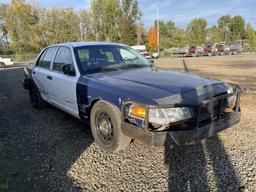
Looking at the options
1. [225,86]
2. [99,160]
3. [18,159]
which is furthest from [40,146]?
[225,86]

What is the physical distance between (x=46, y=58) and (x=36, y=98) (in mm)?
1215

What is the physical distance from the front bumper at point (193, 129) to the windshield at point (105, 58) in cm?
147

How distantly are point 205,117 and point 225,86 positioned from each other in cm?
76

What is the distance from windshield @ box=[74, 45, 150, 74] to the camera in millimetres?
4875

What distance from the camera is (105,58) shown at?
5188 mm

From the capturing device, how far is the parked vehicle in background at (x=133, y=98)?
3.42 m

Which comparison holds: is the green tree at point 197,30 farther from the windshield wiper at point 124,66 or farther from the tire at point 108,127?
the tire at point 108,127

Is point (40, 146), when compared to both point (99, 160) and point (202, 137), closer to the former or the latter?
point (99, 160)

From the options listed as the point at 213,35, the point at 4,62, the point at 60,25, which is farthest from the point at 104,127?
the point at 213,35

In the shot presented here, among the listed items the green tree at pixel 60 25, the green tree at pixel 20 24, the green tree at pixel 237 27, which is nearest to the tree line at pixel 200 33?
the green tree at pixel 237 27

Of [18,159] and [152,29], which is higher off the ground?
[152,29]

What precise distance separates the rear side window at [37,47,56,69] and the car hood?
6.21 feet

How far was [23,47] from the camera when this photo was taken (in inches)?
1821

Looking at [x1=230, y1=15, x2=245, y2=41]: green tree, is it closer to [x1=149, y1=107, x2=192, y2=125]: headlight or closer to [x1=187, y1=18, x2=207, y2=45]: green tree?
[x1=187, y1=18, x2=207, y2=45]: green tree
